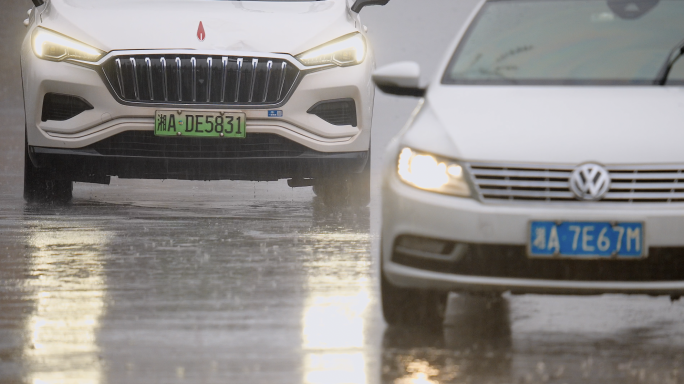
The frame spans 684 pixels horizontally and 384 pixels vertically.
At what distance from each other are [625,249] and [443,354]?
2.39 ft

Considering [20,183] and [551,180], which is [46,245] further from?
[20,183]

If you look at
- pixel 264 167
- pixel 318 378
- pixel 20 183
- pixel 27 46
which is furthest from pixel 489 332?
pixel 20 183

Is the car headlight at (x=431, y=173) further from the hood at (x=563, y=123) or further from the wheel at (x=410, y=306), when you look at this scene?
the wheel at (x=410, y=306)

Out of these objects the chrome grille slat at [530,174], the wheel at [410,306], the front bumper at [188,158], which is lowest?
the wheel at [410,306]

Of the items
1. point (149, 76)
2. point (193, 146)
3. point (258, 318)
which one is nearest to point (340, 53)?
point (193, 146)

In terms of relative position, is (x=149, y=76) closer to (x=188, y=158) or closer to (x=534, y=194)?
(x=188, y=158)

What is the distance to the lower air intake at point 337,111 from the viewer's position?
29.9ft

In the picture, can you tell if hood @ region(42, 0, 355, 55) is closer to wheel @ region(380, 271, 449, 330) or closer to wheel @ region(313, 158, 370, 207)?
wheel @ region(313, 158, 370, 207)

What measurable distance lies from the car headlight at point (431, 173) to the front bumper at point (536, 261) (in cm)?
5

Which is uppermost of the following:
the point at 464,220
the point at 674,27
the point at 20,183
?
the point at 674,27

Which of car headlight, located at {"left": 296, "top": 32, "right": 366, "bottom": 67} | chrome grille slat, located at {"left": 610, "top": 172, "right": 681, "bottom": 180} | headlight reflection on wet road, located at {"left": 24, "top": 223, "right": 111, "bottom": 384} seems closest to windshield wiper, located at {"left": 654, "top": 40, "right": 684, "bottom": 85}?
chrome grille slat, located at {"left": 610, "top": 172, "right": 681, "bottom": 180}

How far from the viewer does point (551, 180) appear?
193 inches

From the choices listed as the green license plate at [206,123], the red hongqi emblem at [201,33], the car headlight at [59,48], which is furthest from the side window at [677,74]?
the car headlight at [59,48]

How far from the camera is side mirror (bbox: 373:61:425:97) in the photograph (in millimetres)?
5902
